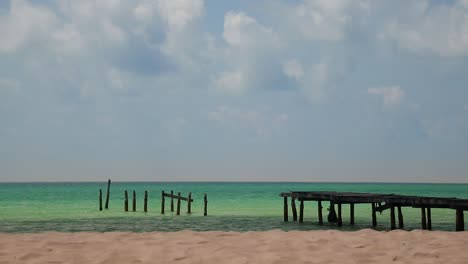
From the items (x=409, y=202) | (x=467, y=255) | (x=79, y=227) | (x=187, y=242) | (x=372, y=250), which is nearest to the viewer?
(x=467, y=255)

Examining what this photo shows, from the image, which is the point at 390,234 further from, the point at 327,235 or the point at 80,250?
the point at 80,250

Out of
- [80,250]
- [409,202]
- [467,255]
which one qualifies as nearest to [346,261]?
[467,255]

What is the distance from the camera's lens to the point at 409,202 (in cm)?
2297

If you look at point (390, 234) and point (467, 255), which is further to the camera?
point (390, 234)

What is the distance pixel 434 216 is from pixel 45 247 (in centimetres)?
3176

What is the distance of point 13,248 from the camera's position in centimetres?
1004

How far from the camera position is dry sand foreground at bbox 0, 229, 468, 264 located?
9039 mm

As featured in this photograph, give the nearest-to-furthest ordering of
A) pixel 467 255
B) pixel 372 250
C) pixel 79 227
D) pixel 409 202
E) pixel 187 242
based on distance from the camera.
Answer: pixel 467 255, pixel 372 250, pixel 187 242, pixel 409 202, pixel 79 227

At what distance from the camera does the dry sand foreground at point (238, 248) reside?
9039mm

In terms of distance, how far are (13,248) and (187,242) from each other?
3.50 metres

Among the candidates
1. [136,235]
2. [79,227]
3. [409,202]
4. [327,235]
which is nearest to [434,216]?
[409,202]

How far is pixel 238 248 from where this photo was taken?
10078mm

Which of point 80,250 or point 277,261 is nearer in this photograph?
point 277,261

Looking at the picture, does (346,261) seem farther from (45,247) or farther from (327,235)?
(45,247)
